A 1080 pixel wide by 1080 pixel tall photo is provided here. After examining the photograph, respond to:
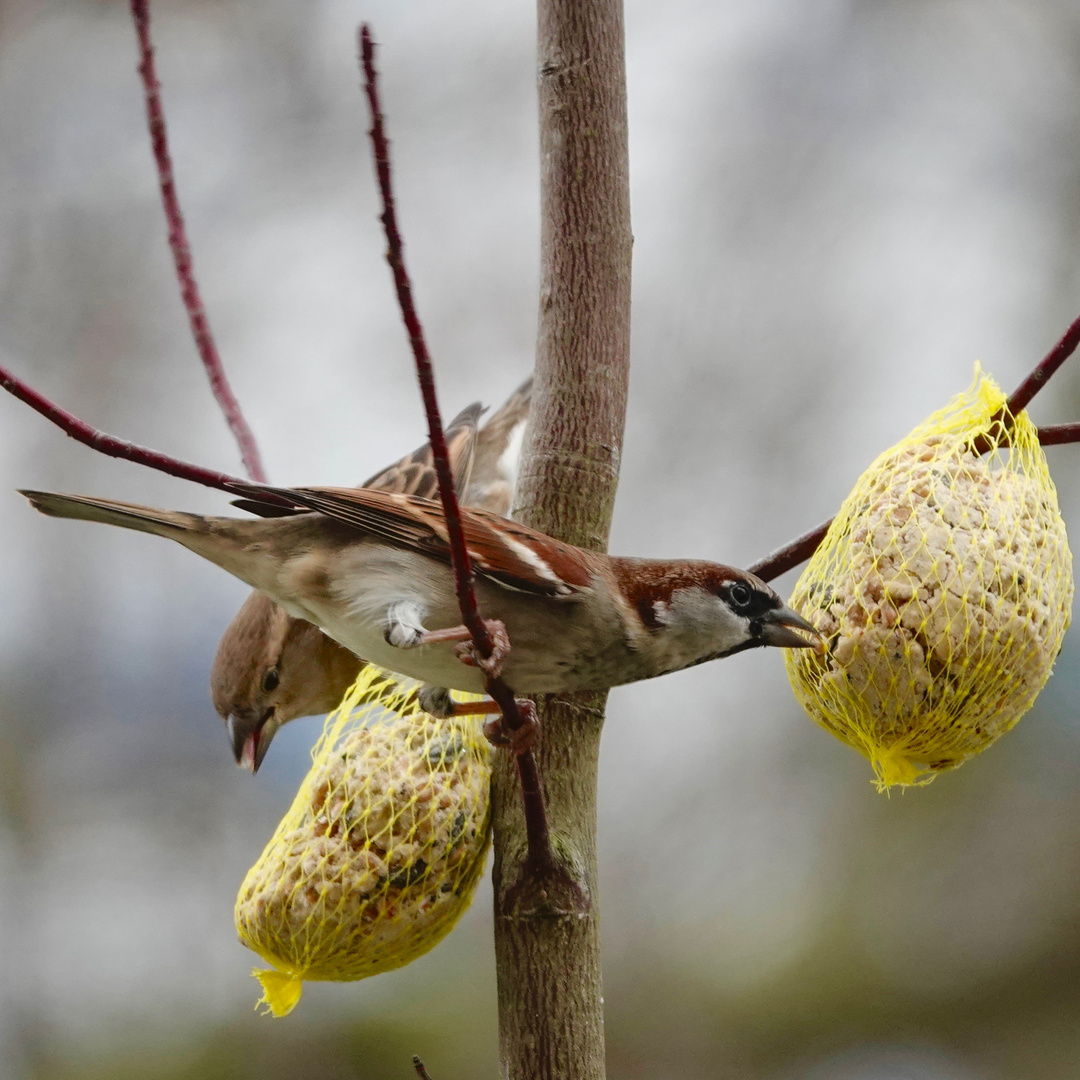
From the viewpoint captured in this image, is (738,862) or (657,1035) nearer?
(657,1035)

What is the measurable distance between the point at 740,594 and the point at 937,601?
1.32 feet

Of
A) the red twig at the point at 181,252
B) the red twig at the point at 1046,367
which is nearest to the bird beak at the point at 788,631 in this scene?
the red twig at the point at 1046,367

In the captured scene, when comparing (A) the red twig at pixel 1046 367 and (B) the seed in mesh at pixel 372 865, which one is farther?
(B) the seed in mesh at pixel 372 865

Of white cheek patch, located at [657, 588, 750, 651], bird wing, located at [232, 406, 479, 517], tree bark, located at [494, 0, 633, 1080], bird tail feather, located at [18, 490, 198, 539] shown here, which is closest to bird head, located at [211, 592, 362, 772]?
bird wing, located at [232, 406, 479, 517]

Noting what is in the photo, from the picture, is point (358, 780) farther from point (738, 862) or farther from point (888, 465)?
point (738, 862)

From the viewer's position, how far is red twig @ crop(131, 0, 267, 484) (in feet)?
6.20

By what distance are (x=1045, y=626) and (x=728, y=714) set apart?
305 cm

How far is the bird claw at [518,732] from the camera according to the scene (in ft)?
6.05

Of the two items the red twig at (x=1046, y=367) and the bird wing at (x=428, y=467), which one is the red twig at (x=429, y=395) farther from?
the bird wing at (x=428, y=467)

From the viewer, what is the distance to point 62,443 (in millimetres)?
6020

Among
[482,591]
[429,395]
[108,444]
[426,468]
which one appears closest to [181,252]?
[108,444]

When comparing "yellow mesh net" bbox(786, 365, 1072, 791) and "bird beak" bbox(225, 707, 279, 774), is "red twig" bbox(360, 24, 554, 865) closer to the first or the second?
"yellow mesh net" bbox(786, 365, 1072, 791)

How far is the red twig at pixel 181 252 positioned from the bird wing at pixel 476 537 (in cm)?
18

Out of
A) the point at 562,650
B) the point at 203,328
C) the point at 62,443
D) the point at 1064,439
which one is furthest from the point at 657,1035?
the point at 62,443
